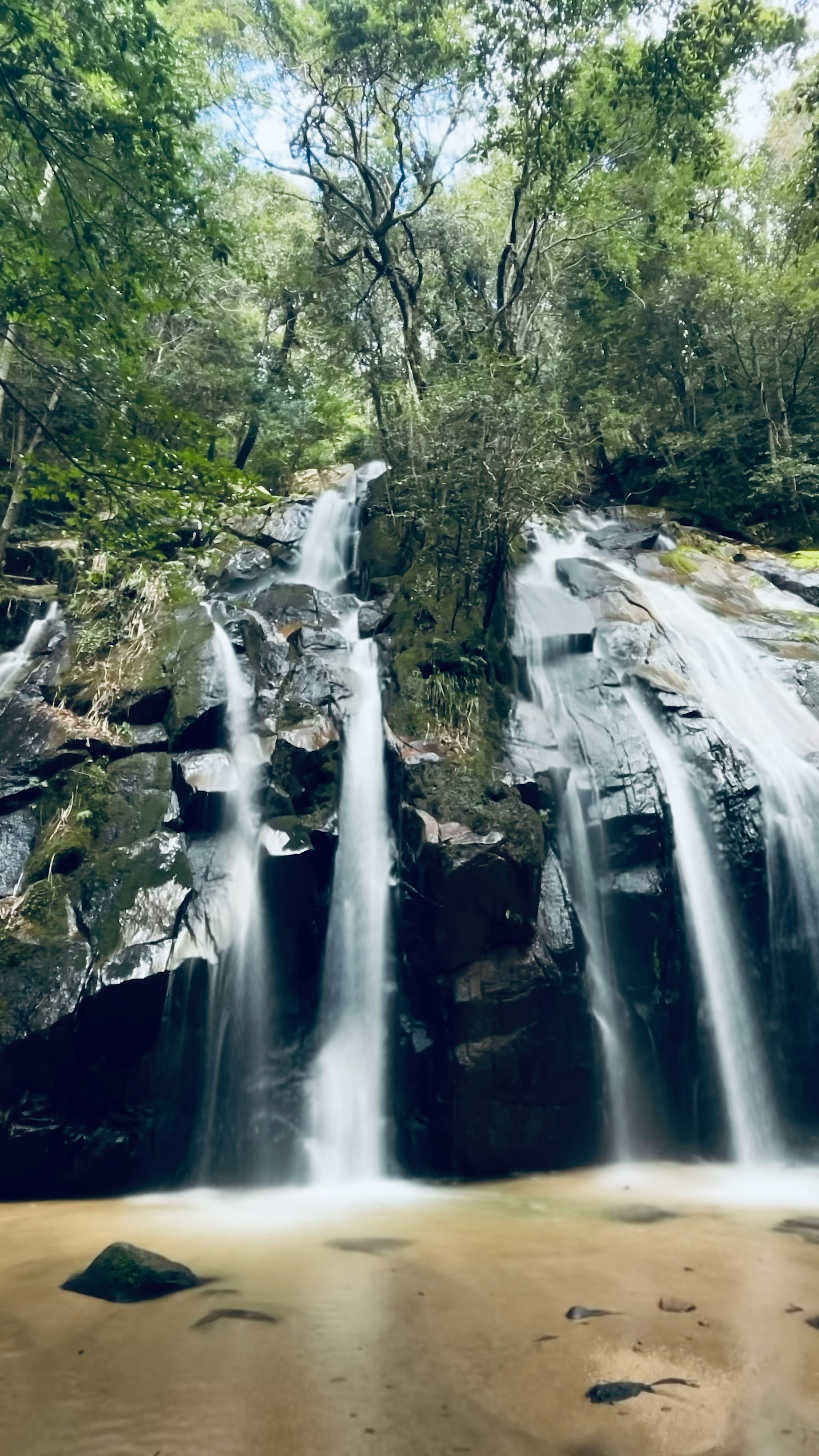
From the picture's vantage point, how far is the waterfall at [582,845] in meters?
7.20

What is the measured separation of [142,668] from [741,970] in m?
7.49

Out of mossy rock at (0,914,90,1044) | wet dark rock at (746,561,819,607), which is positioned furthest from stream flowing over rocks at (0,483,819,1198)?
wet dark rock at (746,561,819,607)

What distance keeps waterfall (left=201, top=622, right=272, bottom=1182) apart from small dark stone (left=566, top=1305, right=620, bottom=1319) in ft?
12.2

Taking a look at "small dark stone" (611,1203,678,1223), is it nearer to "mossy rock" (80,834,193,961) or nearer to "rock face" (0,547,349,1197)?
"rock face" (0,547,349,1197)

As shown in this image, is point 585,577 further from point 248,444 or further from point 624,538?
point 248,444

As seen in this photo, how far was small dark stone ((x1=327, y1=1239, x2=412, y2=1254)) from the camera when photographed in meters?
4.47

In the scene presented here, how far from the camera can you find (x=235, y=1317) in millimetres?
3410

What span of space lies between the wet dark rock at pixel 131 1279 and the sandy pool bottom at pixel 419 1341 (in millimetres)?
86

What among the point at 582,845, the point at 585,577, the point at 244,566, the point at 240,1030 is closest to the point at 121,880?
the point at 240,1030

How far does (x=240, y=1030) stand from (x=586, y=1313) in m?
4.13

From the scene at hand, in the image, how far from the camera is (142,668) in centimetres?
938

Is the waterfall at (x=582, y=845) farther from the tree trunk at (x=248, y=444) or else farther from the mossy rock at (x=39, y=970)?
the tree trunk at (x=248, y=444)

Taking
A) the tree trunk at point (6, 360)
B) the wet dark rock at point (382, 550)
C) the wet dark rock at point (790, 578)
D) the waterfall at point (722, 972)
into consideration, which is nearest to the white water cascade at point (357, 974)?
the wet dark rock at point (382, 550)

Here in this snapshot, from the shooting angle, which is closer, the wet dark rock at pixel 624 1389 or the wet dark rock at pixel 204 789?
the wet dark rock at pixel 624 1389
